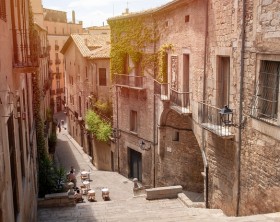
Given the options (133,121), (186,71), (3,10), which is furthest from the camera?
(133,121)

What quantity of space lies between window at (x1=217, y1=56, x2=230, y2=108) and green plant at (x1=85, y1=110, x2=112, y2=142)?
1442 cm

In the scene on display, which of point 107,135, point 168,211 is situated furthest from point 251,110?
point 107,135

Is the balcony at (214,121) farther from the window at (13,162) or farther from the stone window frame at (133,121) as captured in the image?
the stone window frame at (133,121)

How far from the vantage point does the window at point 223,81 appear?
1192cm

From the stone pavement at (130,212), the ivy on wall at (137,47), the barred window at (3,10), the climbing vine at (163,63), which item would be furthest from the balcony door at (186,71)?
the barred window at (3,10)

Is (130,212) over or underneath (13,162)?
underneath

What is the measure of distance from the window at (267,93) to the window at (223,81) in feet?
7.19

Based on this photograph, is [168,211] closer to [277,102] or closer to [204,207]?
[204,207]

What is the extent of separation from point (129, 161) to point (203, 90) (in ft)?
37.0

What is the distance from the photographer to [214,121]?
12.3 m

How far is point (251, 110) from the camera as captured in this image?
999 centimetres

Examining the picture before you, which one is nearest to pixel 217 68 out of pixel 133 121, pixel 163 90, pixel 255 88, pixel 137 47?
pixel 255 88

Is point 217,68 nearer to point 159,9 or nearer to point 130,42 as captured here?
point 159,9

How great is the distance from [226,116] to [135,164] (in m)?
12.6
